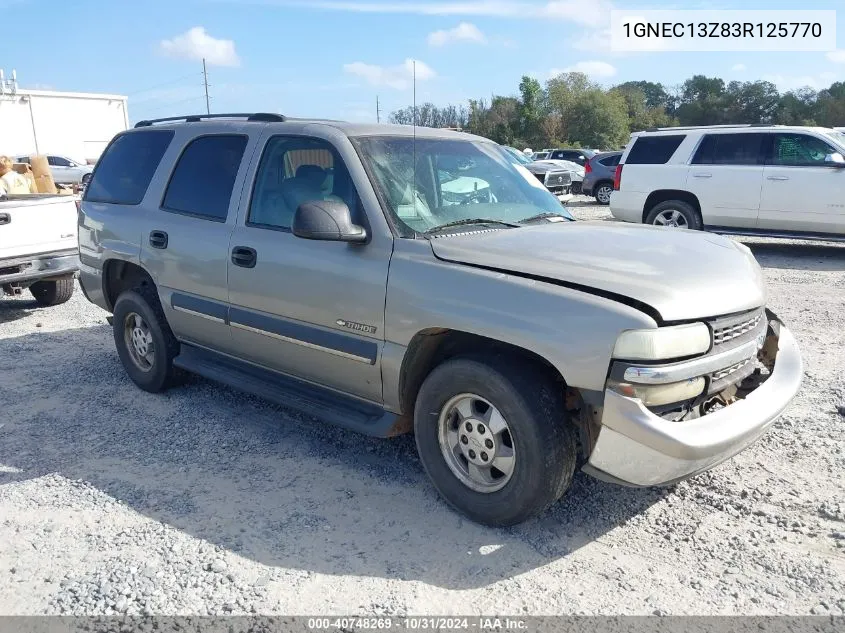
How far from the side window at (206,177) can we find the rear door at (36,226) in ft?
11.7

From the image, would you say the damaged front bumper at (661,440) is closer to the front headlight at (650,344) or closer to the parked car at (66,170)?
the front headlight at (650,344)

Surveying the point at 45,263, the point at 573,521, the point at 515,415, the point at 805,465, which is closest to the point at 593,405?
the point at 515,415

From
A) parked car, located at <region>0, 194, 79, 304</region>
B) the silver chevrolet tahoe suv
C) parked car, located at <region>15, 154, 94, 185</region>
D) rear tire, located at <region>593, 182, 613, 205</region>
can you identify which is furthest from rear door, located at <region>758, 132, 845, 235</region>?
parked car, located at <region>15, 154, 94, 185</region>

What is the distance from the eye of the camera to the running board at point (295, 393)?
12.3ft

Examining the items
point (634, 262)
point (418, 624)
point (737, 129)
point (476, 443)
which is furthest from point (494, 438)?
point (737, 129)

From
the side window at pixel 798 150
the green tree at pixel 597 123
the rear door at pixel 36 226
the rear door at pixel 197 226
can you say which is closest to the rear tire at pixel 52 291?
the rear door at pixel 36 226

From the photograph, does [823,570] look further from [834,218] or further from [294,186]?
[834,218]

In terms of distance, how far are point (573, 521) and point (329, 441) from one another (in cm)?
170

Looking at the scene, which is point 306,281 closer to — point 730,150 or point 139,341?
point 139,341

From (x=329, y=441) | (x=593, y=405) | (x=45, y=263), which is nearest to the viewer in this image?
(x=593, y=405)

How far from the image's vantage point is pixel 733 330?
322cm

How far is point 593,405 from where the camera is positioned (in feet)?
9.64

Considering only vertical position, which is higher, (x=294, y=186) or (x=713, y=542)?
(x=294, y=186)

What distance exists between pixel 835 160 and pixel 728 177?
4.76 feet
